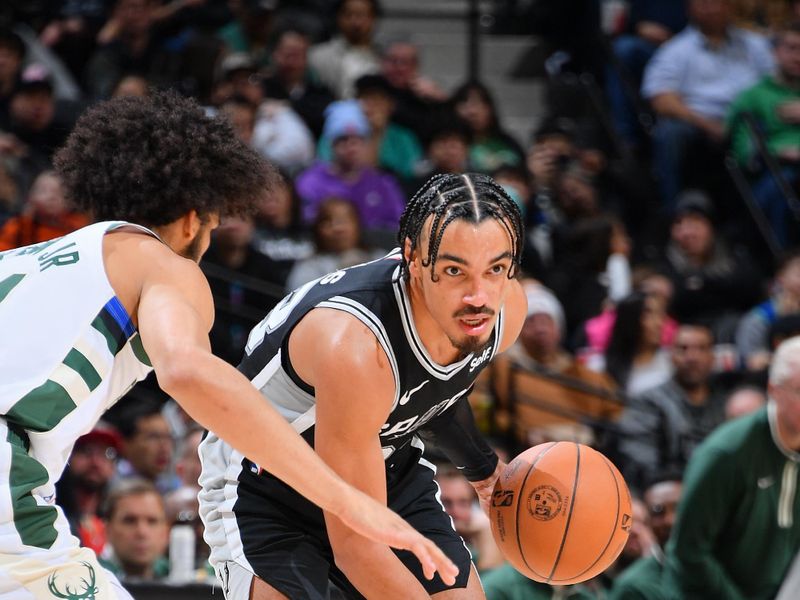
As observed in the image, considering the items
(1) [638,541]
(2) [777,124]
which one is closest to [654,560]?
(1) [638,541]

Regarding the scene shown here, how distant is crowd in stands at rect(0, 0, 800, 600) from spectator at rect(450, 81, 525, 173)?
0.02m

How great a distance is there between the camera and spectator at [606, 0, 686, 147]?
1053 centimetres

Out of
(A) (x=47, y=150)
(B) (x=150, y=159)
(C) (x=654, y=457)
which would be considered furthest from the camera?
(A) (x=47, y=150)

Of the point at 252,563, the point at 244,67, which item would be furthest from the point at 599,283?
the point at 252,563

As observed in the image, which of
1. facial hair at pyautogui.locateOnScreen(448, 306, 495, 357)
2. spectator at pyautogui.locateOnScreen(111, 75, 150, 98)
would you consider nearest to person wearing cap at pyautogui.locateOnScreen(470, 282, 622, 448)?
spectator at pyautogui.locateOnScreen(111, 75, 150, 98)

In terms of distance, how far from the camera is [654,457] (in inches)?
291

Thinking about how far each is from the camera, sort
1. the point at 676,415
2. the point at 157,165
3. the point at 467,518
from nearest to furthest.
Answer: the point at 157,165 < the point at 467,518 < the point at 676,415

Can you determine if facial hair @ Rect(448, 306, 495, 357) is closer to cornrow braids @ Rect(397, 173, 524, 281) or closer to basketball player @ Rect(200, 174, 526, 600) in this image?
basketball player @ Rect(200, 174, 526, 600)

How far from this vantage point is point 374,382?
3248 millimetres

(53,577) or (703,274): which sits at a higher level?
(53,577)

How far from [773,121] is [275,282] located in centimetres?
397

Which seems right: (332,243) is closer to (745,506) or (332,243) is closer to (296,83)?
(296,83)

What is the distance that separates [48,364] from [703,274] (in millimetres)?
6614

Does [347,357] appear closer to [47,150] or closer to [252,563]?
[252,563]
